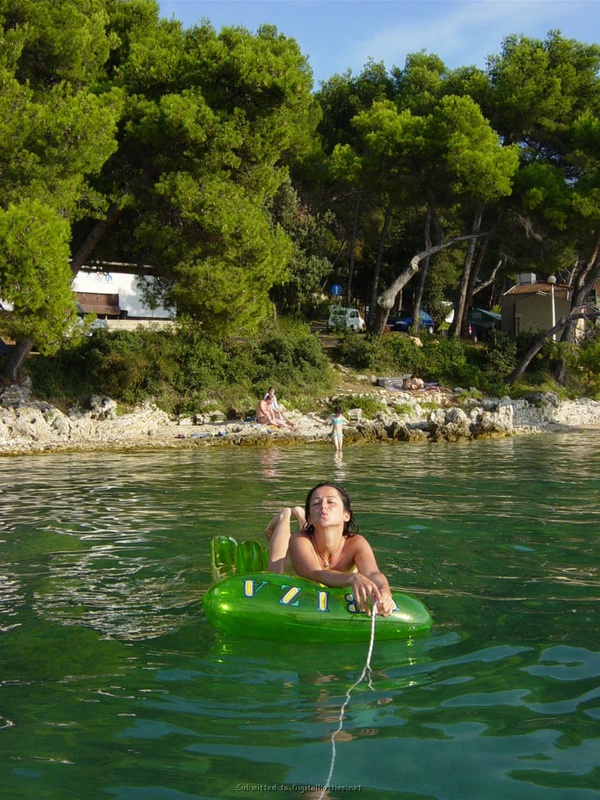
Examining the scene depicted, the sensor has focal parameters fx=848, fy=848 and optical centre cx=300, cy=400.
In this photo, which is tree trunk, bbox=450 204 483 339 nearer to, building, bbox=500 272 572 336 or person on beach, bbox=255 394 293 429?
building, bbox=500 272 572 336

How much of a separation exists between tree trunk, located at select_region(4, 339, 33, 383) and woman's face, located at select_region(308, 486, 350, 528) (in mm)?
20316

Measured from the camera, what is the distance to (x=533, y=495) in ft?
42.7

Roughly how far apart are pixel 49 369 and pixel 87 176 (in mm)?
5989

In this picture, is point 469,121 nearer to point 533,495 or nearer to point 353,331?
point 353,331

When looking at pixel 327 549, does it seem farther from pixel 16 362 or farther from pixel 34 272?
pixel 16 362

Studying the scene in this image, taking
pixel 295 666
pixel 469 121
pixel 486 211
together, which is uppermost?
pixel 469 121

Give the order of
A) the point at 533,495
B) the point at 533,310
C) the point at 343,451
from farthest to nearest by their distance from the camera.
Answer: the point at 533,310
the point at 343,451
the point at 533,495

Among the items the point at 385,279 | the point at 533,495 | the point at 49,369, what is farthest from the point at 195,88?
the point at 385,279

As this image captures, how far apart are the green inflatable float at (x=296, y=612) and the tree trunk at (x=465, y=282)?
101ft

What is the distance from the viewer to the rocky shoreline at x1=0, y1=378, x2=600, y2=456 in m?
22.7

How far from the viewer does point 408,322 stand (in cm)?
4288

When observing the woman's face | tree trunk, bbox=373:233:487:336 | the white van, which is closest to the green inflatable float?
the woman's face

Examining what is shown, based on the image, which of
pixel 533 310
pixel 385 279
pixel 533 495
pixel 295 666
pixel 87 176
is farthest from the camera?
pixel 385 279

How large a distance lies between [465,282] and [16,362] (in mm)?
19889
